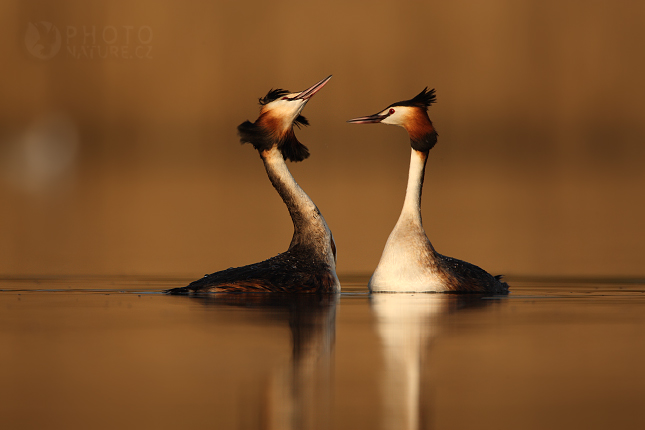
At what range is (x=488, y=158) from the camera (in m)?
45.0

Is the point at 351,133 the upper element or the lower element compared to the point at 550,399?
upper

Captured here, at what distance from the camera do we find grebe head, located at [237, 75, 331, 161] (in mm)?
10945

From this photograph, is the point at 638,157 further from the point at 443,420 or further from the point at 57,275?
the point at 443,420

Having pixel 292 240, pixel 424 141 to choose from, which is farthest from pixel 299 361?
pixel 424 141

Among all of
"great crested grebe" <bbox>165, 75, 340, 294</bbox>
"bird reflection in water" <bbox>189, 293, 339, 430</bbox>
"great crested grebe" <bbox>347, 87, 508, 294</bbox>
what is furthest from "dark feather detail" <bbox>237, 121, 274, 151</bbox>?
"bird reflection in water" <bbox>189, 293, 339, 430</bbox>

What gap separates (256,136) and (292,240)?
1040 mm

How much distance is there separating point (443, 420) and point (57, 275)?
24.2 feet

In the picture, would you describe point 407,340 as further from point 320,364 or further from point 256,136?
point 256,136

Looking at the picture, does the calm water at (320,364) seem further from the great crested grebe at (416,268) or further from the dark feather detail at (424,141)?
the dark feather detail at (424,141)

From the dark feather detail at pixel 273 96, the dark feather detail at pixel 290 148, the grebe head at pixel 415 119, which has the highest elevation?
the dark feather detail at pixel 273 96

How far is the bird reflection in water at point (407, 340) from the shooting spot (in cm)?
511

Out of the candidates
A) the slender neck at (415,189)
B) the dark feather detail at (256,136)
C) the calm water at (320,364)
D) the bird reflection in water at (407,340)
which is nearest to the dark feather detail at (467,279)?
the bird reflection in water at (407,340)

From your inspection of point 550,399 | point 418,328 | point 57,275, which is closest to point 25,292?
point 57,275

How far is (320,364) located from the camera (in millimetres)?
6121
